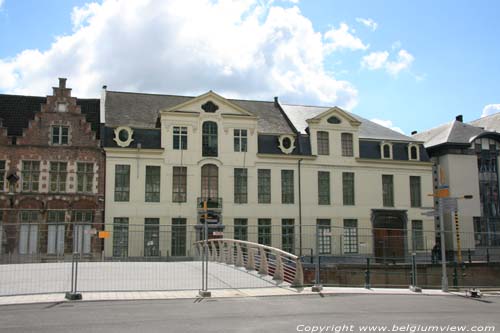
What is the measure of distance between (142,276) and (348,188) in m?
26.1

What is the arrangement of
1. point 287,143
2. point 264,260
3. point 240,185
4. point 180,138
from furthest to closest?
point 287,143, point 240,185, point 180,138, point 264,260

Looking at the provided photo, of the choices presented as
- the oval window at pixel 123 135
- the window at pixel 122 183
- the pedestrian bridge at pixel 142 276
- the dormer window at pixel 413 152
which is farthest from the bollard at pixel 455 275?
the oval window at pixel 123 135

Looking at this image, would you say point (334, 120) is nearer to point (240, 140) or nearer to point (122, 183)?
point (240, 140)

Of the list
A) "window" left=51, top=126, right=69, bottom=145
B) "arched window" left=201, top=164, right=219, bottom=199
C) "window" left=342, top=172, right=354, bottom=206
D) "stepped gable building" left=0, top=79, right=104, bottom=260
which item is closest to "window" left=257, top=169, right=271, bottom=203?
"arched window" left=201, top=164, right=219, bottom=199

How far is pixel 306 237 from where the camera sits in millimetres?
25297

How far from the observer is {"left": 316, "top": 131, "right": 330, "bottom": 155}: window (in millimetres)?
41969

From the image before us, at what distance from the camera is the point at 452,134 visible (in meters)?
46.4

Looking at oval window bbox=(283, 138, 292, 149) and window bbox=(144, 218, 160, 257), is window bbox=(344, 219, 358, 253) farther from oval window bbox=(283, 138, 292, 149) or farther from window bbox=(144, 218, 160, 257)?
oval window bbox=(283, 138, 292, 149)

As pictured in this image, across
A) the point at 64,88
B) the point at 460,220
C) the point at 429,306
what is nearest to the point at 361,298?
the point at 429,306

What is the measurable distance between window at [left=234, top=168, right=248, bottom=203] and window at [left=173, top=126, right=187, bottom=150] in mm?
4035

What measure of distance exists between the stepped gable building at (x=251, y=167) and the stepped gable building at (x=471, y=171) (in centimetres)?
245

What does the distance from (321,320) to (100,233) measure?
789 cm

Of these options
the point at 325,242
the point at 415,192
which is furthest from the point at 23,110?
the point at 415,192

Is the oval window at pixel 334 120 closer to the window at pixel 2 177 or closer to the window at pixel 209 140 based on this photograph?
the window at pixel 209 140
